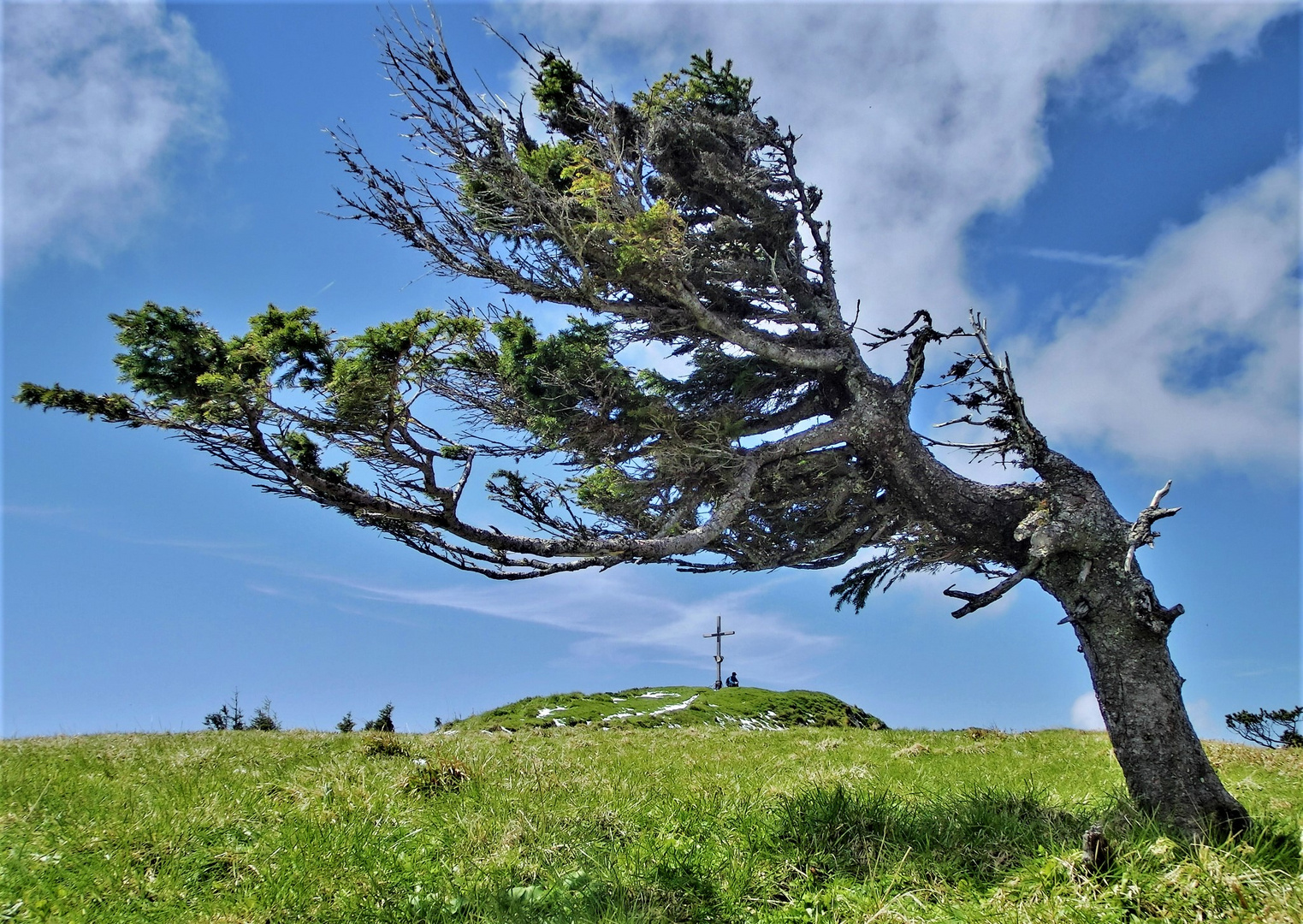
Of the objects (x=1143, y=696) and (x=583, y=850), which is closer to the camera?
(x=583, y=850)

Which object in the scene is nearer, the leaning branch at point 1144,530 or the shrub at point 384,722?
the leaning branch at point 1144,530

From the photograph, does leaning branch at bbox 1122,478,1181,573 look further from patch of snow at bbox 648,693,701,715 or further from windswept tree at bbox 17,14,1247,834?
patch of snow at bbox 648,693,701,715

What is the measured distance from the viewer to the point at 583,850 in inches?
213

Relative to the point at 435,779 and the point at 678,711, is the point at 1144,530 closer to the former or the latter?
the point at 435,779

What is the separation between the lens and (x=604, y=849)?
5391 mm

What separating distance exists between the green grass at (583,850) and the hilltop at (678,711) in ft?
33.2

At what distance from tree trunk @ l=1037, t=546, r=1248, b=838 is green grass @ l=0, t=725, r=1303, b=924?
37 centimetres

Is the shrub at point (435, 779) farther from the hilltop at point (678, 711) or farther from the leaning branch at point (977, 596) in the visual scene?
the hilltop at point (678, 711)

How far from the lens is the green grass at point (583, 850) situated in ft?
15.4

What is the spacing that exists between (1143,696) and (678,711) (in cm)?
1398

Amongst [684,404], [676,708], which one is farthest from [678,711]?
[684,404]

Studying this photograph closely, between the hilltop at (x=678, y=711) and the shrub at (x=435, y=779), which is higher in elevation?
the hilltop at (x=678, y=711)

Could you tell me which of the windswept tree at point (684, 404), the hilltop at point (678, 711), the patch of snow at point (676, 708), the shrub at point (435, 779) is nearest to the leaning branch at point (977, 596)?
the windswept tree at point (684, 404)

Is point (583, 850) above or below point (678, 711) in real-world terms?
below
